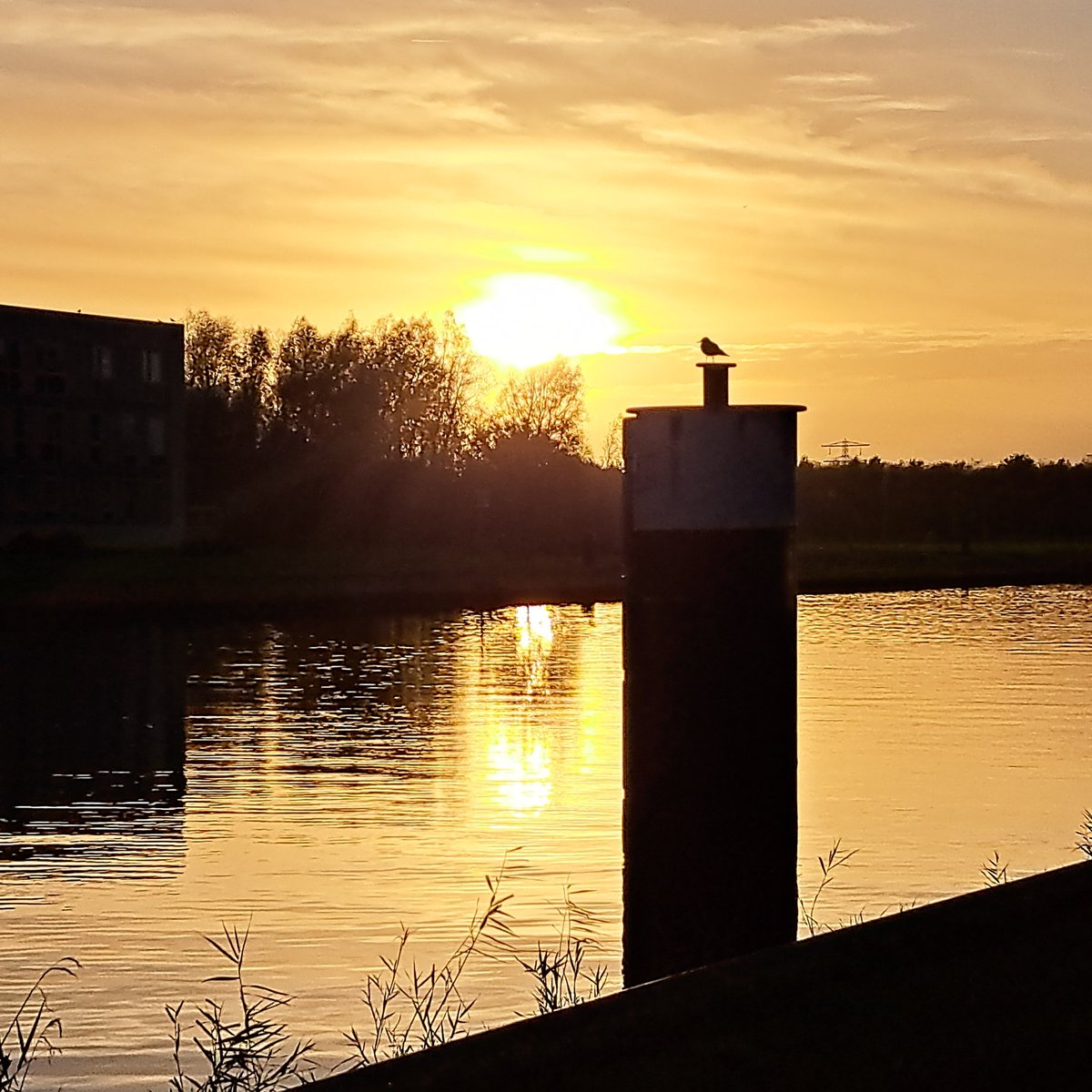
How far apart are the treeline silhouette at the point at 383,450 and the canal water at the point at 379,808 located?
39971mm

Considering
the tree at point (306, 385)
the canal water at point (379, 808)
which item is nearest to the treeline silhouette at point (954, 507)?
the tree at point (306, 385)

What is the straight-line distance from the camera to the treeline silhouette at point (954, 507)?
96.4 m

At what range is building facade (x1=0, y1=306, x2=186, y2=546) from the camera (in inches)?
2896

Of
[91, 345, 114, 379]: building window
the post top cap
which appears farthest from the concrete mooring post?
[91, 345, 114, 379]: building window

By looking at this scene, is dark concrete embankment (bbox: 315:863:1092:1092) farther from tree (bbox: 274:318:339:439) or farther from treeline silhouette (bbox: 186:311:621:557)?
tree (bbox: 274:318:339:439)

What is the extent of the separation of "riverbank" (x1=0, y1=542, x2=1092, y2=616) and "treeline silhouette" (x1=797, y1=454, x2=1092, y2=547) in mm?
15015

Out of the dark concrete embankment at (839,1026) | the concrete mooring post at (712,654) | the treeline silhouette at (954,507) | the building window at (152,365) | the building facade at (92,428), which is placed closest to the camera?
the dark concrete embankment at (839,1026)

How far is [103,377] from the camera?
257ft

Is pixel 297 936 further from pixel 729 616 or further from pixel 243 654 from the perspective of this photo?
pixel 243 654

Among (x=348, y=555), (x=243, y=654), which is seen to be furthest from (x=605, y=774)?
(x=348, y=555)

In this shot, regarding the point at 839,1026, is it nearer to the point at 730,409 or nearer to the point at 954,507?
the point at 730,409

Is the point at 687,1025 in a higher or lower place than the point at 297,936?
higher

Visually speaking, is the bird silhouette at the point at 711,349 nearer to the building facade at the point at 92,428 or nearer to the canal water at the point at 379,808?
the canal water at the point at 379,808

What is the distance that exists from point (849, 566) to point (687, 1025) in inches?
2687
